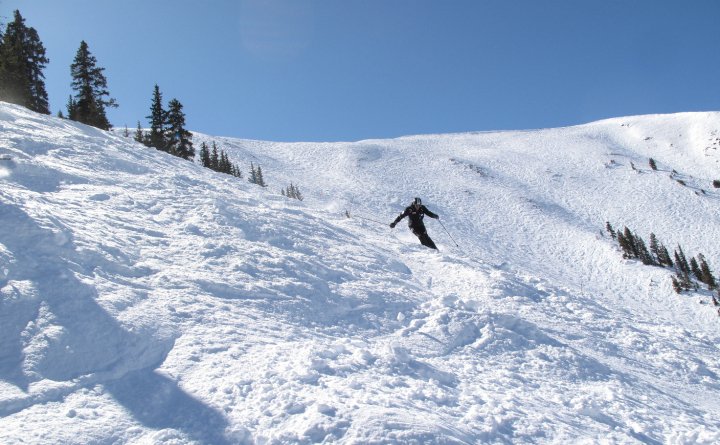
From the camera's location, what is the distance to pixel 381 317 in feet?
26.4

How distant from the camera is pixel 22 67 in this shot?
102ft

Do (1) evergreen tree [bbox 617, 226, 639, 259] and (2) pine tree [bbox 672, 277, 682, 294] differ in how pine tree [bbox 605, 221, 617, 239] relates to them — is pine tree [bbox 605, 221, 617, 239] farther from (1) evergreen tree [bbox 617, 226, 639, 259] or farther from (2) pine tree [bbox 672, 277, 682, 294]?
(2) pine tree [bbox 672, 277, 682, 294]

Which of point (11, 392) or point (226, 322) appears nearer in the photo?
point (11, 392)

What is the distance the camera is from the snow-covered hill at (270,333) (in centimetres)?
465

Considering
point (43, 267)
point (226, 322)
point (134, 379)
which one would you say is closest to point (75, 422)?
point (134, 379)

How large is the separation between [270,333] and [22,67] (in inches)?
1453

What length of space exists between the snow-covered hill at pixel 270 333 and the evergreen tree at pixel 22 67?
16.8m

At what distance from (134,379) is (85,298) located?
6.62 ft

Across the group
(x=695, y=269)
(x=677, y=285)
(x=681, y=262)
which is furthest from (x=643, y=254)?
(x=677, y=285)

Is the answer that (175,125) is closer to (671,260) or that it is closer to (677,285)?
(677,285)

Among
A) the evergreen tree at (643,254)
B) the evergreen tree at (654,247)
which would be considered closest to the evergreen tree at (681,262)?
the evergreen tree at (654,247)

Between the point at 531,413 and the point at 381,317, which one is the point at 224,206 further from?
the point at 531,413

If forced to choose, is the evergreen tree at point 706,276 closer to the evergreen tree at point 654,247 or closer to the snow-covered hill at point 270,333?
the evergreen tree at point 654,247

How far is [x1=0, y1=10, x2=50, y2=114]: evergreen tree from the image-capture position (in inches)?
1139
